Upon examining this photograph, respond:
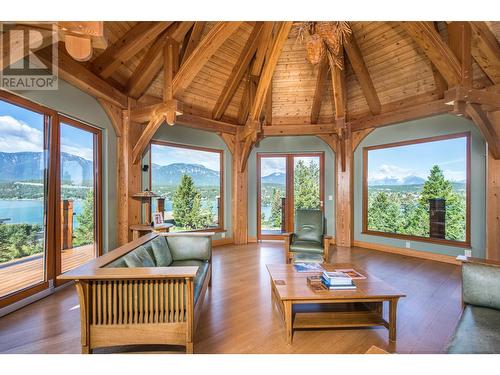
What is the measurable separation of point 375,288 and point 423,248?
343 cm

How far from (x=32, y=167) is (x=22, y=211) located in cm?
52

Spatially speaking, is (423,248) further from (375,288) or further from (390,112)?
(375,288)

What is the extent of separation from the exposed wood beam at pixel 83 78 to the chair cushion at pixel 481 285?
4633 millimetres

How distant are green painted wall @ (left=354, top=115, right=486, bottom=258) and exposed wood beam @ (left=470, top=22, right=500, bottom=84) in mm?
798

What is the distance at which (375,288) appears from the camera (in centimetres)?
222

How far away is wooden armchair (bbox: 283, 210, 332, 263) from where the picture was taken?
406 cm

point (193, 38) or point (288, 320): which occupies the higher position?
point (193, 38)

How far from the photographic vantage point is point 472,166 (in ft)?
14.0

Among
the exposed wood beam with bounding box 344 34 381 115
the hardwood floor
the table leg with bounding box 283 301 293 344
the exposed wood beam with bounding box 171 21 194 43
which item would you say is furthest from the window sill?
the exposed wood beam with bounding box 171 21 194 43

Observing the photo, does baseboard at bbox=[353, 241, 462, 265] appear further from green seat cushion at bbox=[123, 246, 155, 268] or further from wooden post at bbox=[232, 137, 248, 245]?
green seat cushion at bbox=[123, 246, 155, 268]

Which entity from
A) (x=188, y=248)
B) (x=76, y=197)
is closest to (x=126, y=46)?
(x=76, y=197)

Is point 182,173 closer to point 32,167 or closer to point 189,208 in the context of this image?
point 189,208
